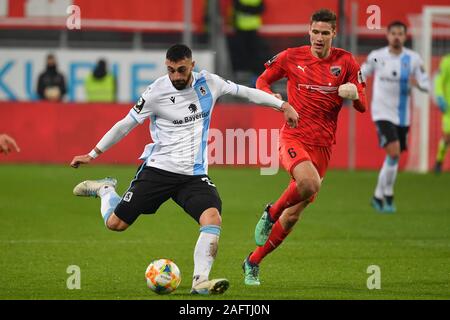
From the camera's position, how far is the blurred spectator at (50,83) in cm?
2312

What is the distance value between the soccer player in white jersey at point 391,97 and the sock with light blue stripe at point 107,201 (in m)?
6.42

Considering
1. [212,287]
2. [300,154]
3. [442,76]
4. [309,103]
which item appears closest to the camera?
[212,287]

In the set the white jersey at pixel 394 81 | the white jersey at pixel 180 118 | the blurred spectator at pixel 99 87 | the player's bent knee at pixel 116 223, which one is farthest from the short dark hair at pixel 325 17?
the blurred spectator at pixel 99 87

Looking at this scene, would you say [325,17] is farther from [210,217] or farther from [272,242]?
[210,217]

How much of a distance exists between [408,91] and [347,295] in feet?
26.3

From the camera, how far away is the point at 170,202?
17.8 meters

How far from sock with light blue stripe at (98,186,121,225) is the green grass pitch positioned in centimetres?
56

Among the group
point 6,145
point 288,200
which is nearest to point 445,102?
point 288,200

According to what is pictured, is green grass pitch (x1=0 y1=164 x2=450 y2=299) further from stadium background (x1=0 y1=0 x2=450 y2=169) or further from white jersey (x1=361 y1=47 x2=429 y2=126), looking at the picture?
stadium background (x1=0 y1=0 x2=450 y2=169)

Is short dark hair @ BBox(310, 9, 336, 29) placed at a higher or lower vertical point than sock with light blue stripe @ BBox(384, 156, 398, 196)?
higher

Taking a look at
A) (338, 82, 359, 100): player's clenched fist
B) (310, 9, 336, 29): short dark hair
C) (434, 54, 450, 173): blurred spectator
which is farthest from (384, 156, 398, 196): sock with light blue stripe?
(338, 82, 359, 100): player's clenched fist

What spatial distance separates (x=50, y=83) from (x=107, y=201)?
535 inches

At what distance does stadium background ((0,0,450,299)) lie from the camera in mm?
10047
